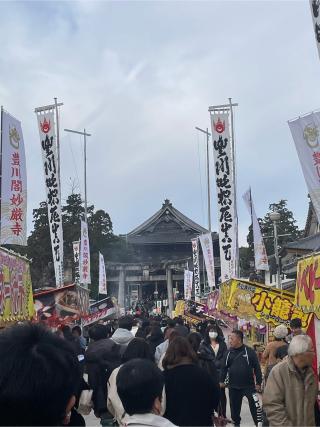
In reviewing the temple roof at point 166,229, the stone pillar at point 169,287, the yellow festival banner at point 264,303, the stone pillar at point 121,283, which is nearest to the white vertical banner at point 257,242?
the yellow festival banner at point 264,303

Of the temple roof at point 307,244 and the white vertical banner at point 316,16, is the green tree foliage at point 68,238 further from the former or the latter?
the white vertical banner at point 316,16

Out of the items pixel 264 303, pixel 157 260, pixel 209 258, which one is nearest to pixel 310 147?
pixel 264 303

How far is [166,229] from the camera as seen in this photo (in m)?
51.6

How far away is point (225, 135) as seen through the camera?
15.2 meters

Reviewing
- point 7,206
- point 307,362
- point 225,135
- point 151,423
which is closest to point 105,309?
point 225,135

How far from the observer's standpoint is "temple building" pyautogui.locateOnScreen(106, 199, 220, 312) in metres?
46.1

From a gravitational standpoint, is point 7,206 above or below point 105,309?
above

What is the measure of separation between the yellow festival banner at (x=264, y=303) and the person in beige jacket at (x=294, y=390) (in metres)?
4.63

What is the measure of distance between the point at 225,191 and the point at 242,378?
8.58m

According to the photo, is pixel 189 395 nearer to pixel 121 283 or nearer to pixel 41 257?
pixel 41 257

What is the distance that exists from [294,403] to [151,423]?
1972 millimetres

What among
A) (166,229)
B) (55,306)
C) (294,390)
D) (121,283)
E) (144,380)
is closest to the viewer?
(144,380)

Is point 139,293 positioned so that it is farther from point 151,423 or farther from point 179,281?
point 151,423

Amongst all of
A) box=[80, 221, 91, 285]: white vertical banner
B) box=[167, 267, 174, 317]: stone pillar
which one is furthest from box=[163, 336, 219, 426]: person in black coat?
box=[167, 267, 174, 317]: stone pillar
